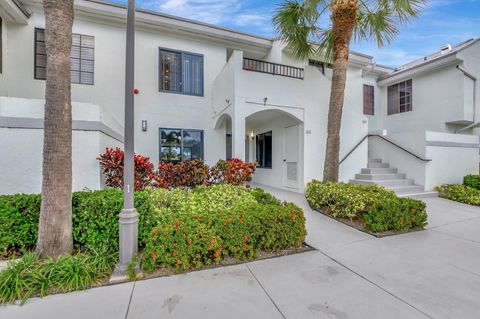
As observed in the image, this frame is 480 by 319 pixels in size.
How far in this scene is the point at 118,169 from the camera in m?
5.19

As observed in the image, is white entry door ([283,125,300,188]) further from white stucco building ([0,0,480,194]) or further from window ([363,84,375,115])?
window ([363,84,375,115])

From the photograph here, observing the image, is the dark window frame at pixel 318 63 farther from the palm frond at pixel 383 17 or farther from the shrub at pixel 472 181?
the shrub at pixel 472 181

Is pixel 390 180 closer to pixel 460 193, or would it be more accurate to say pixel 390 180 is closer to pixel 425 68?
pixel 460 193

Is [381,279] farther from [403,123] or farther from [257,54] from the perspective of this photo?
[403,123]

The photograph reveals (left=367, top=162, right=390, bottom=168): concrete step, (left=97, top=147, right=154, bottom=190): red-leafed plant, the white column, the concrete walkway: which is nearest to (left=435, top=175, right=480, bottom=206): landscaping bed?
(left=367, top=162, right=390, bottom=168): concrete step

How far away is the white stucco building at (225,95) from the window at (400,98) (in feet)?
4.35

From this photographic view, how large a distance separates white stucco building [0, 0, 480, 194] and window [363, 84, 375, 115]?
2.64 meters

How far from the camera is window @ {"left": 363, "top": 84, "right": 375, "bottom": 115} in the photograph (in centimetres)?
1327

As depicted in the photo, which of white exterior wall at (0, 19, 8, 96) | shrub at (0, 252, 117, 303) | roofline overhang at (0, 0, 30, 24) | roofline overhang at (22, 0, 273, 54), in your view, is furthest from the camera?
roofline overhang at (22, 0, 273, 54)

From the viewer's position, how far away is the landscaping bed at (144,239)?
2.92 m

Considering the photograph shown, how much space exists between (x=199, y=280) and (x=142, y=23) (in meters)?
8.90

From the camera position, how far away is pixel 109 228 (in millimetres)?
3648

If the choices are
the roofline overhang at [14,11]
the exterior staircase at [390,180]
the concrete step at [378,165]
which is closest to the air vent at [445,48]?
the concrete step at [378,165]

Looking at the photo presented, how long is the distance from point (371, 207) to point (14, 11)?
1107cm
